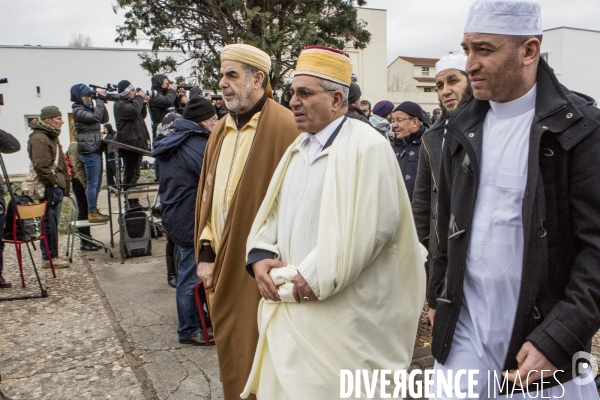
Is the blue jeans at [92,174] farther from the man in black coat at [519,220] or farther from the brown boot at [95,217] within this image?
the man in black coat at [519,220]

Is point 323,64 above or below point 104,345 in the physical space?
above

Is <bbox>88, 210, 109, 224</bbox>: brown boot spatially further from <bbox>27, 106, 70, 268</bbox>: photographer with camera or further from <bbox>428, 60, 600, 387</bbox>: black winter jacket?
<bbox>428, 60, 600, 387</bbox>: black winter jacket

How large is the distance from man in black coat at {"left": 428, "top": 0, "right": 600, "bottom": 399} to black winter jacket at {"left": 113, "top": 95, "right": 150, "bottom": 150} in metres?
7.66

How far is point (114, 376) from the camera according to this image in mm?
4191

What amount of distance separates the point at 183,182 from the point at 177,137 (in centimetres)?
37

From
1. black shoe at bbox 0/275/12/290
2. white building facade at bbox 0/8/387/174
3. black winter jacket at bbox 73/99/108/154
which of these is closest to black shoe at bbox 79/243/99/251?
black winter jacket at bbox 73/99/108/154

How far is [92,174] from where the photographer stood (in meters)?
8.65

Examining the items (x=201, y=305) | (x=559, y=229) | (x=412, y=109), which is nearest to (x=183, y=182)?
(x=201, y=305)

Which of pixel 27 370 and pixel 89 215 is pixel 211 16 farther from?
pixel 27 370

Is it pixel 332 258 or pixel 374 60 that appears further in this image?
pixel 374 60

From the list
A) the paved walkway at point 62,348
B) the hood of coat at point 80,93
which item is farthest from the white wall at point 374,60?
the paved walkway at point 62,348

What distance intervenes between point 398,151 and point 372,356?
2.88 meters

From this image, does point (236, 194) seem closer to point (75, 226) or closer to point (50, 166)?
point (50, 166)

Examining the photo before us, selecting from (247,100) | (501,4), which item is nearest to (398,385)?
(501,4)
